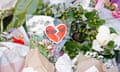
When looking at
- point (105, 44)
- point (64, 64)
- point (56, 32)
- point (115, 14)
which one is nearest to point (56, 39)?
point (56, 32)

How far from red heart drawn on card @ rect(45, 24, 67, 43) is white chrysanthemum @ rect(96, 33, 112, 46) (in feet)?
0.67

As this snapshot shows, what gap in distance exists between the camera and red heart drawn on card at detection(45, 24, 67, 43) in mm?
1755

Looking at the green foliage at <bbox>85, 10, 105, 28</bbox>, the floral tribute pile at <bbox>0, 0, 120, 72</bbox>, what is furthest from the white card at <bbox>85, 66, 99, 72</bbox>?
the green foliage at <bbox>85, 10, 105, 28</bbox>

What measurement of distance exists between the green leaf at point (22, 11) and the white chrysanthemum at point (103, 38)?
0.47m

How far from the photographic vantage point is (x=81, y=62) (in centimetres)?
164

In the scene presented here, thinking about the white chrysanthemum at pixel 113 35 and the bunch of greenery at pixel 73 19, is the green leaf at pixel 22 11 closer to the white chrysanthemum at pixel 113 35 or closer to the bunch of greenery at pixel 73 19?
the bunch of greenery at pixel 73 19

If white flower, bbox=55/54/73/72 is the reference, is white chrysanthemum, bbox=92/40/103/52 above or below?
above

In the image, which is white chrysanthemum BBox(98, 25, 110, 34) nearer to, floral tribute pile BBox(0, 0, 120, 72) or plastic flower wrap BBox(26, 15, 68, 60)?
floral tribute pile BBox(0, 0, 120, 72)

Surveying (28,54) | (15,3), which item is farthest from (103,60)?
(15,3)

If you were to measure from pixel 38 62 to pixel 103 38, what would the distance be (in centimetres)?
41

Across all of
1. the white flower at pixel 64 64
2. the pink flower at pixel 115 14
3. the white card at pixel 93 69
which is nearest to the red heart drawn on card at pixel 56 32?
the white flower at pixel 64 64

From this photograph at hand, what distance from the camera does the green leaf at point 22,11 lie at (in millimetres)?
1941

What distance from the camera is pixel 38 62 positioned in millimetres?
1605

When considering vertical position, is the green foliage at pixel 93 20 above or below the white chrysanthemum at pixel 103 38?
above
